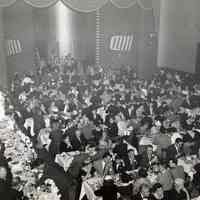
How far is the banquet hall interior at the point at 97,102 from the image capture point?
4793 mm

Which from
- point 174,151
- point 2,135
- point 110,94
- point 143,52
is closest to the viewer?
point 174,151

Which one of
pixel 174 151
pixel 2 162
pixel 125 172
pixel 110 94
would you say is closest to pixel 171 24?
pixel 110 94

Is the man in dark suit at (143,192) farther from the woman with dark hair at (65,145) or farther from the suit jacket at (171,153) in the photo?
the woman with dark hair at (65,145)

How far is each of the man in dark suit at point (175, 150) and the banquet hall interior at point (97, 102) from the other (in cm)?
2

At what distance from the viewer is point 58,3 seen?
687 centimetres

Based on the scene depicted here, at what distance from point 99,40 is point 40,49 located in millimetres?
1524

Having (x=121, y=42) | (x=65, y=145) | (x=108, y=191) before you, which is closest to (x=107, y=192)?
(x=108, y=191)

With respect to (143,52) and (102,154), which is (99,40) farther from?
(102,154)

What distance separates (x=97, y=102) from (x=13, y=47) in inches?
82.2

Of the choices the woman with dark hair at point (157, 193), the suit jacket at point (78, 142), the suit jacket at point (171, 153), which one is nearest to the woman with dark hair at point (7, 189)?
the suit jacket at point (78, 142)

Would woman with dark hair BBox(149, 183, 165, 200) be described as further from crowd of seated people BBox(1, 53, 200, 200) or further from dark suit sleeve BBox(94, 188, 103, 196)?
dark suit sleeve BBox(94, 188, 103, 196)

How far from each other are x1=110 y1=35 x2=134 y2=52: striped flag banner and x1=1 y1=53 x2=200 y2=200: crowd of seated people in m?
0.57

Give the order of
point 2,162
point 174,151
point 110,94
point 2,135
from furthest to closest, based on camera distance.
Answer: point 110,94
point 2,135
point 174,151
point 2,162

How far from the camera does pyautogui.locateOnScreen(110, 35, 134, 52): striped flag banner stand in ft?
25.3
